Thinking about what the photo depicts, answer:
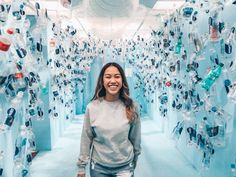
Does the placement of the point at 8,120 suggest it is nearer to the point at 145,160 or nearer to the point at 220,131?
the point at 220,131

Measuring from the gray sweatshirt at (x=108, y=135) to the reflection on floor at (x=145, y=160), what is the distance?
1.90 metres

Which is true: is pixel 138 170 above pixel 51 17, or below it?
below

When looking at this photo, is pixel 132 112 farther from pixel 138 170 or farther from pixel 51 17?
pixel 51 17

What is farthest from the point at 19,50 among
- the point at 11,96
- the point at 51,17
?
the point at 51,17

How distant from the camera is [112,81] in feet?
6.22

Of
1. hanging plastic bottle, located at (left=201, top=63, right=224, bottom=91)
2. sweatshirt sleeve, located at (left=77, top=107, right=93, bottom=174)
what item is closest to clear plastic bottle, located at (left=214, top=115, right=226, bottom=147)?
hanging plastic bottle, located at (left=201, top=63, right=224, bottom=91)

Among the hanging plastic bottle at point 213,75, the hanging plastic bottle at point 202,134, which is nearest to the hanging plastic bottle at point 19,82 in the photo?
the hanging plastic bottle at point 213,75

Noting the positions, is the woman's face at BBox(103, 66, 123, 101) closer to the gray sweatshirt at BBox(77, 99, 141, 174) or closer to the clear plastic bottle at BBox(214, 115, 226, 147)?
the gray sweatshirt at BBox(77, 99, 141, 174)

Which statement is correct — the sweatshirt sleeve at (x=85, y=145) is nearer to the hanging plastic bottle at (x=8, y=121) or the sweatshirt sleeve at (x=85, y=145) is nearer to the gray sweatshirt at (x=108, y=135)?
the gray sweatshirt at (x=108, y=135)

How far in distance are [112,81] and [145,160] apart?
8.61 ft

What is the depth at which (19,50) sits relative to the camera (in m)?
2.30

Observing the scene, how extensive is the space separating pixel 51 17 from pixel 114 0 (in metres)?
1.75

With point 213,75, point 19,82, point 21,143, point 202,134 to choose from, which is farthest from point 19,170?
point 213,75

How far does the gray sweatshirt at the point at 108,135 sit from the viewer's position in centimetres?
179
